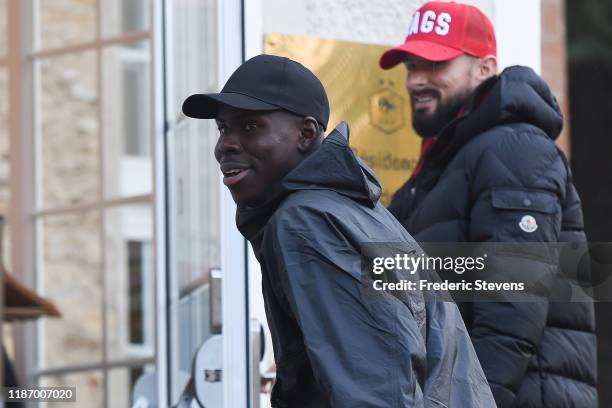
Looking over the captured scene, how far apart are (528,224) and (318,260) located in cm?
115

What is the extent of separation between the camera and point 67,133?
23.6 feet

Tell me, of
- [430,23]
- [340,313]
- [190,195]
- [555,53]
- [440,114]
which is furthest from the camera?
[555,53]

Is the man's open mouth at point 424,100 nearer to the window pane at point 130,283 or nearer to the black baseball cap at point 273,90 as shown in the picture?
the black baseball cap at point 273,90

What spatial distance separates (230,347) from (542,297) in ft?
2.48

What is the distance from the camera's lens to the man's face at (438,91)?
4125 millimetres

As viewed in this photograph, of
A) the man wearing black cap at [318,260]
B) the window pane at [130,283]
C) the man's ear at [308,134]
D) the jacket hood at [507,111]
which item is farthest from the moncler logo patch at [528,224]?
the window pane at [130,283]

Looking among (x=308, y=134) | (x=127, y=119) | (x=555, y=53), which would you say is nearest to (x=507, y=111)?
(x=308, y=134)

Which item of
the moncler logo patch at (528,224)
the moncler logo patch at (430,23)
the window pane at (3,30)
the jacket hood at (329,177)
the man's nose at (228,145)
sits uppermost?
the window pane at (3,30)

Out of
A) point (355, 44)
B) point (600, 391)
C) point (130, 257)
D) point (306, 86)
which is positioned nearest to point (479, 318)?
point (306, 86)

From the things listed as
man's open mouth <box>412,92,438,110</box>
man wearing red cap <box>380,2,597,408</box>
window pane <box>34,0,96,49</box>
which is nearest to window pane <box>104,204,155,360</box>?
window pane <box>34,0,96,49</box>

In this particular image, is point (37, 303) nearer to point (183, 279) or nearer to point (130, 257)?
point (183, 279)

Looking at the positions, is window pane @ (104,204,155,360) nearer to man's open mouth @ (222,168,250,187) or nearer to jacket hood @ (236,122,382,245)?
man's open mouth @ (222,168,250,187)

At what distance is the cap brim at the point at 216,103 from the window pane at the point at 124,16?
4097 mm

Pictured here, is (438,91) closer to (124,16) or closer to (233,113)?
(233,113)
